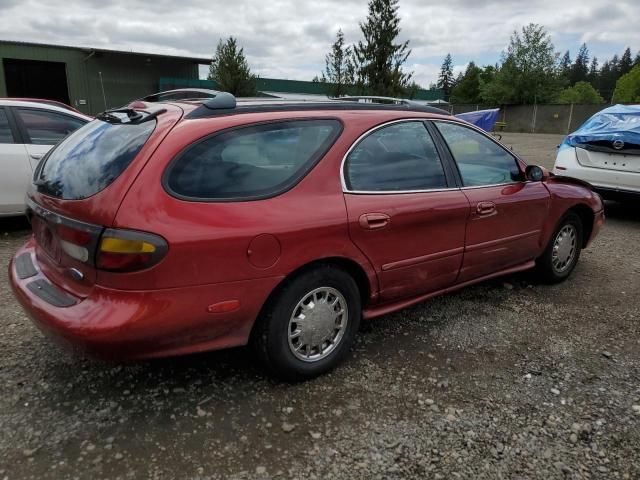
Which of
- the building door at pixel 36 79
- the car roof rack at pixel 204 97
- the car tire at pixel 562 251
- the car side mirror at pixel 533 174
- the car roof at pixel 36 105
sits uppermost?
the building door at pixel 36 79

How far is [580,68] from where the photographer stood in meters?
129

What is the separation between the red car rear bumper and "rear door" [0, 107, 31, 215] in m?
3.71

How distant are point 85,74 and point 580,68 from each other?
132 meters

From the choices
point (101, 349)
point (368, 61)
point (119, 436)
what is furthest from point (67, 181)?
point (368, 61)

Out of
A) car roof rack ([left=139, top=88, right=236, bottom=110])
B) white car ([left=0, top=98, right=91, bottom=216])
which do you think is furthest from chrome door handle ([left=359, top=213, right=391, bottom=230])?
white car ([left=0, top=98, right=91, bottom=216])

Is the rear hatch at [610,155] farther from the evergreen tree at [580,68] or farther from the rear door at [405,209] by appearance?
the evergreen tree at [580,68]

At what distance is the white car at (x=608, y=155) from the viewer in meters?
6.55

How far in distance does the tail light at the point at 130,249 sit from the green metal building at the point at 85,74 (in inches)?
1149

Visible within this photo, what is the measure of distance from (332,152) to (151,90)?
31300mm

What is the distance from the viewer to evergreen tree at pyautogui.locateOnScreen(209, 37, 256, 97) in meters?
26.9

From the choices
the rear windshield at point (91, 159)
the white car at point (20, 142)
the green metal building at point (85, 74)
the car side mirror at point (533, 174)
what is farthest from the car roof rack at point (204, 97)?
the green metal building at point (85, 74)

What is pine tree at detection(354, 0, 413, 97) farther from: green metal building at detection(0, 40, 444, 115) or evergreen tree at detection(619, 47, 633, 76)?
evergreen tree at detection(619, 47, 633, 76)

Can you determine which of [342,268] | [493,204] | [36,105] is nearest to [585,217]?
[493,204]

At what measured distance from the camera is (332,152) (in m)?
2.90
